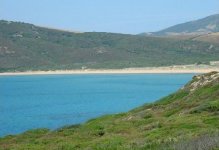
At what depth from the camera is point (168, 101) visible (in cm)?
3919

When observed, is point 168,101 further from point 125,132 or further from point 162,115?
point 125,132

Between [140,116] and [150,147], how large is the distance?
1548 centimetres

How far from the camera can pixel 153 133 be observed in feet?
70.4

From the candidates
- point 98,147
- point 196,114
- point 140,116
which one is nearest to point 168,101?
point 140,116

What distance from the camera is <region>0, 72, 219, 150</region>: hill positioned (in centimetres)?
1619

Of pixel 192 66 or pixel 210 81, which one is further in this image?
pixel 192 66

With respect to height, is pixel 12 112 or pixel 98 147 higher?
pixel 98 147

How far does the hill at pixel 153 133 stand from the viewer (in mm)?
16188

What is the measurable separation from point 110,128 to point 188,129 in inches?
229

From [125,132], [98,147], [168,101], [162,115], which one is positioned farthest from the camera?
[168,101]

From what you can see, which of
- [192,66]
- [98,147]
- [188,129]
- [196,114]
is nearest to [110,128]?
[196,114]

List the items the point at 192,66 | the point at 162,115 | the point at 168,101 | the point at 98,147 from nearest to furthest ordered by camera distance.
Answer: the point at 98,147 < the point at 162,115 < the point at 168,101 < the point at 192,66

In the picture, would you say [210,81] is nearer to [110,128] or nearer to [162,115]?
[162,115]

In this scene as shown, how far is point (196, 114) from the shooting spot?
26.4 m
